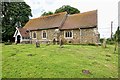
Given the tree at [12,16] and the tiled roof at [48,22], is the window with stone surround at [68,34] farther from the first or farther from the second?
the tree at [12,16]

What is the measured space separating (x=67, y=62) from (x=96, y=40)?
21.9 meters

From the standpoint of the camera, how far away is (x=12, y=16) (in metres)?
62.8

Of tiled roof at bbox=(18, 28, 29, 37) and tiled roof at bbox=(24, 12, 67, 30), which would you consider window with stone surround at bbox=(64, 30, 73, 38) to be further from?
tiled roof at bbox=(18, 28, 29, 37)

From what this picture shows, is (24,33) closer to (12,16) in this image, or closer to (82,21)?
(12,16)

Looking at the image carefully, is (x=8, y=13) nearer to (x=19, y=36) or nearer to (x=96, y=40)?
(x=19, y=36)

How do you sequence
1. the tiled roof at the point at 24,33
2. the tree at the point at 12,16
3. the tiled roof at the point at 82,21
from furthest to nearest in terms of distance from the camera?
the tree at the point at 12,16
the tiled roof at the point at 24,33
the tiled roof at the point at 82,21

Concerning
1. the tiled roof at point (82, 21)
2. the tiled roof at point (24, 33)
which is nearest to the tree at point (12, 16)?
the tiled roof at point (24, 33)

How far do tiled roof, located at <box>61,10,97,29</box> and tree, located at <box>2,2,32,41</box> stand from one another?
74.0 ft

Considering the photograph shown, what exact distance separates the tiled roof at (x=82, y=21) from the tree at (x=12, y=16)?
74.0 ft

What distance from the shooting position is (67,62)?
17.9 meters

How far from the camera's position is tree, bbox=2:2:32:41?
6003cm

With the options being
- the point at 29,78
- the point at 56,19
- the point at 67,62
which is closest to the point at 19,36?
the point at 56,19

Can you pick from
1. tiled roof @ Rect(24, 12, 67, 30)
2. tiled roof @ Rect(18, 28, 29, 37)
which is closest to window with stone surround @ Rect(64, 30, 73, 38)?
tiled roof @ Rect(24, 12, 67, 30)

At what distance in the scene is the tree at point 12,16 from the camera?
60031 mm
